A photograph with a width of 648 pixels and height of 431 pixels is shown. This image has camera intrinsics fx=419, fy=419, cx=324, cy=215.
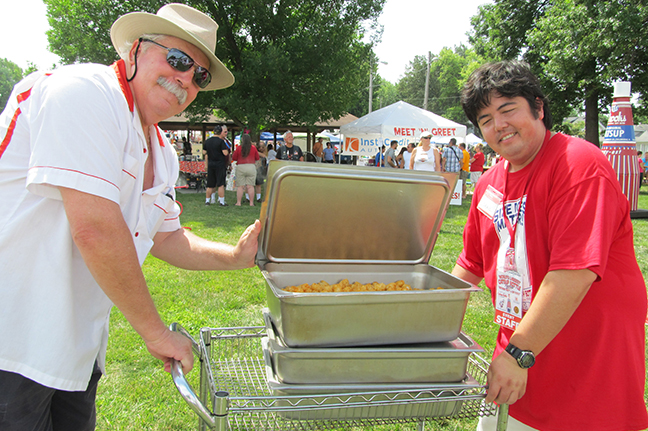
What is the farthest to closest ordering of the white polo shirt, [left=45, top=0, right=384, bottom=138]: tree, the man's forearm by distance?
[left=45, top=0, right=384, bottom=138]: tree, the man's forearm, the white polo shirt

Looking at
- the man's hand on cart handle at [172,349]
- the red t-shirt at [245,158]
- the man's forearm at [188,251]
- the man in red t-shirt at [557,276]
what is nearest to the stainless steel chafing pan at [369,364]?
the man in red t-shirt at [557,276]

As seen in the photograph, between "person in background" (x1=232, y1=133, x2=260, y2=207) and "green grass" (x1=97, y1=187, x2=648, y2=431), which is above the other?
"person in background" (x1=232, y1=133, x2=260, y2=207)

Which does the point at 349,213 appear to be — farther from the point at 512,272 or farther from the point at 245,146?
the point at 245,146

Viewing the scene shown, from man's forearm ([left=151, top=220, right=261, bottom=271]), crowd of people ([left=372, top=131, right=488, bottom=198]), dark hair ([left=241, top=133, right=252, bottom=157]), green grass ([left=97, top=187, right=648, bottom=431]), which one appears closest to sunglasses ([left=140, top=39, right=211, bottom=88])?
man's forearm ([left=151, top=220, right=261, bottom=271])

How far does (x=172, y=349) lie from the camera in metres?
1.31

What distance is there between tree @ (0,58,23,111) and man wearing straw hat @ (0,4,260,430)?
7051 cm

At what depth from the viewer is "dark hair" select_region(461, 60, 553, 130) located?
4.80 ft

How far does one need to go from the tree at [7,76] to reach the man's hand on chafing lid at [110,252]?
70.8 metres

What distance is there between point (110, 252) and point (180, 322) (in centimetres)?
289

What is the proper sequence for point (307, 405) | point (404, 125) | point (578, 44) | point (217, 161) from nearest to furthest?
point (307, 405) → point (217, 161) → point (404, 125) → point (578, 44)

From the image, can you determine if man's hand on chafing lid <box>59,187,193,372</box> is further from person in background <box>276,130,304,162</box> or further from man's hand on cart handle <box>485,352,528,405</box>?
person in background <box>276,130,304,162</box>

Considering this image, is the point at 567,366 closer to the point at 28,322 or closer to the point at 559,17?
the point at 28,322

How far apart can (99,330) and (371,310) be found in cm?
88

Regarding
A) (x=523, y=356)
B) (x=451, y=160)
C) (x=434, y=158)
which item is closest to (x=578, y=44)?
(x=451, y=160)
